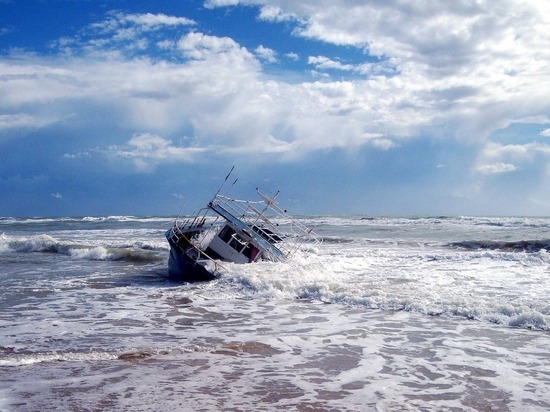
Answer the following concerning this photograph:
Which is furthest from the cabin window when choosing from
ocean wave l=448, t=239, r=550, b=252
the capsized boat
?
ocean wave l=448, t=239, r=550, b=252

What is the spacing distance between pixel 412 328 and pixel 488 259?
13280 mm

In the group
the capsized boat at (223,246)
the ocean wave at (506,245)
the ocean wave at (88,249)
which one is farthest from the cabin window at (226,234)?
the ocean wave at (506,245)

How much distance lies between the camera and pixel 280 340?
979cm

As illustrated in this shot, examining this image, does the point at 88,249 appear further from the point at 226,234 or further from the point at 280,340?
the point at 280,340

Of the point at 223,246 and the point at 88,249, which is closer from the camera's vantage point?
the point at 223,246

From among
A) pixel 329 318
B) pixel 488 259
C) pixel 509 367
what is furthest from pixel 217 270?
pixel 488 259

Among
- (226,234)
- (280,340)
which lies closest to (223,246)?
(226,234)

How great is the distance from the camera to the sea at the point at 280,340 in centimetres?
685

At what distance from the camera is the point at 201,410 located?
6.32 m

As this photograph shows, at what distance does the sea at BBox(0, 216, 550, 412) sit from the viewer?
685 cm

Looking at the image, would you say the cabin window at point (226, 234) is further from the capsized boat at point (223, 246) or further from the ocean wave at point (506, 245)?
the ocean wave at point (506, 245)

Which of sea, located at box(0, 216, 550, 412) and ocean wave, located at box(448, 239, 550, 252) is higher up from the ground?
ocean wave, located at box(448, 239, 550, 252)

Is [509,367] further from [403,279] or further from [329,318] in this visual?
[403,279]

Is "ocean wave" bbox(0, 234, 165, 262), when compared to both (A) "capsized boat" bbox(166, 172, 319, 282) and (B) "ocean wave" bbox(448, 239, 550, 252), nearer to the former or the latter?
(A) "capsized boat" bbox(166, 172, 319, 282)
